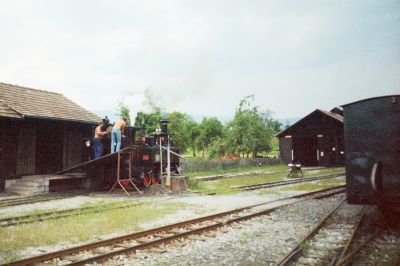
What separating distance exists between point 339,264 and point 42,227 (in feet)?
21.1

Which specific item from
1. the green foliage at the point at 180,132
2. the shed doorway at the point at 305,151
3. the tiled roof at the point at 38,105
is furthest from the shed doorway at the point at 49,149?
the green foliage at the point at 180,132

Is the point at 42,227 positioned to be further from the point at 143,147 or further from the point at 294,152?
the point at 294,152

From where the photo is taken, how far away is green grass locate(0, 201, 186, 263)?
21.7 ft

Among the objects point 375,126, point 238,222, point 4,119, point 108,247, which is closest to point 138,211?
point 238,222

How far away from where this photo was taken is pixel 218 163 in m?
30.5

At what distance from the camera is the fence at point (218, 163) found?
27.5 meters

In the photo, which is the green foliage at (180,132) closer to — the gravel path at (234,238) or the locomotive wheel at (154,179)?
the locomotive wheel at (154,179)

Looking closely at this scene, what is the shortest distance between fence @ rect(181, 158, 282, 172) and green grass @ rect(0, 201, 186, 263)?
1731cm

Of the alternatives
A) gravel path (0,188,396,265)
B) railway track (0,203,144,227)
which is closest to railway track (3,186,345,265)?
gravel path (0,188,396,265)

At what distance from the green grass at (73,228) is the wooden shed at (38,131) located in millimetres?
7309

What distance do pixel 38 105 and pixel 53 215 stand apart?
8917 millimetres

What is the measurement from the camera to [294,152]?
37.7m

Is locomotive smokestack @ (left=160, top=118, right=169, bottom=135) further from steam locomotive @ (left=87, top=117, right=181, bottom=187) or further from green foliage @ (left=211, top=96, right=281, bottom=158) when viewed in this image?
green foliage @ (left=211, top=96, right=281, bottom=158)

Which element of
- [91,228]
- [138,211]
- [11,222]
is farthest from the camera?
[138,211]
